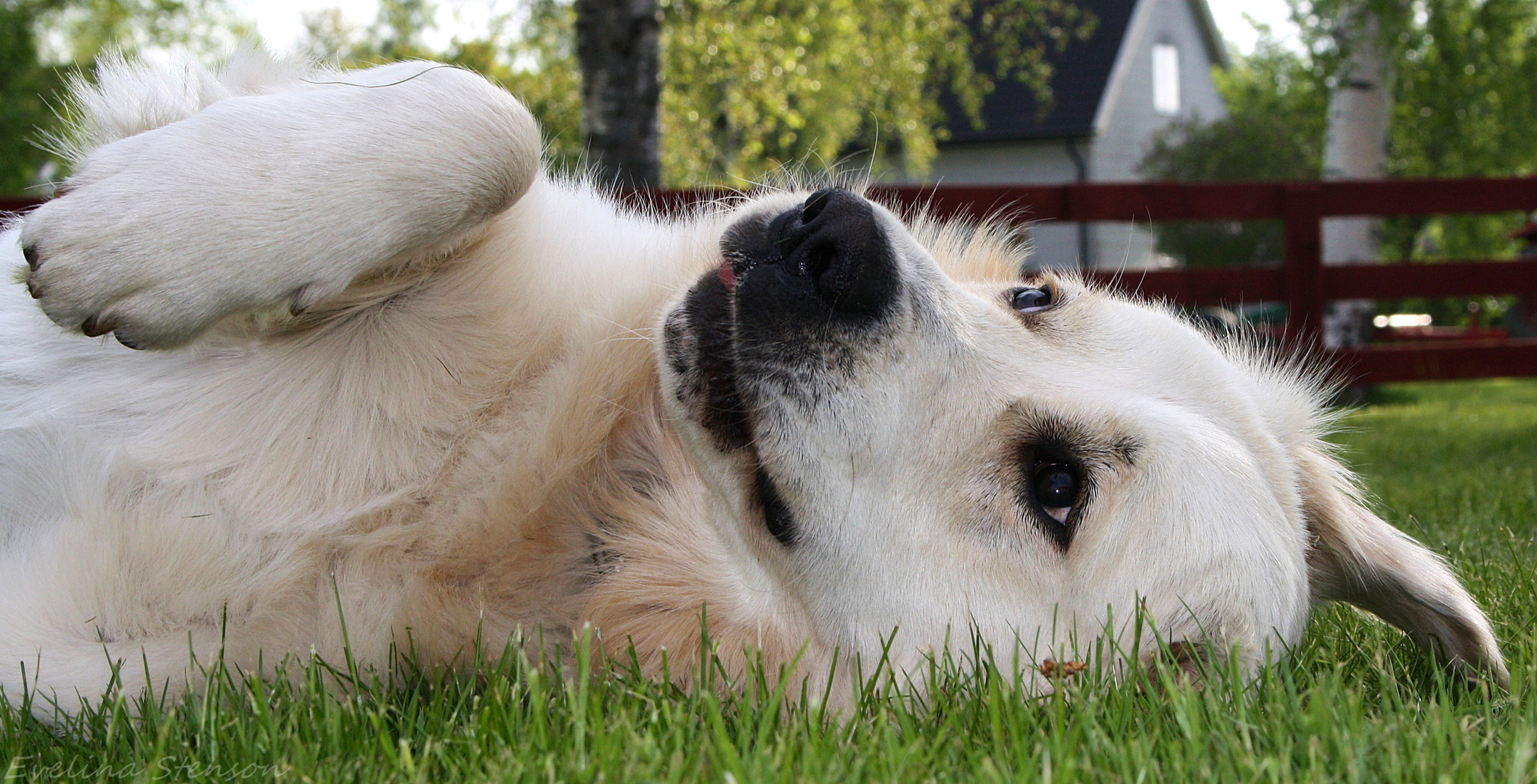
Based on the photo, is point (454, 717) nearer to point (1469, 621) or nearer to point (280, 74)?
point (280, 74)

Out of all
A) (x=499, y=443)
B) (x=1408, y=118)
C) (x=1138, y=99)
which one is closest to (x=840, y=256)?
(x=499, y=443)

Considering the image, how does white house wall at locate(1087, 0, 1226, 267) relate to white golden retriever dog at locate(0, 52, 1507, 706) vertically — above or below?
below

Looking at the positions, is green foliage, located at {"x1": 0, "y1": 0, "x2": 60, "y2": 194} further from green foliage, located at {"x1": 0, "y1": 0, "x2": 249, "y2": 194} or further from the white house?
the white house

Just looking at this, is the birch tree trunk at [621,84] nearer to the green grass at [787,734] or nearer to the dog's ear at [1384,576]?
the dog's ear at [1384,576]

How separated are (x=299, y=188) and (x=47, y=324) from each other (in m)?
0.82

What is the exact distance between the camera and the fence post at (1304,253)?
319 inches

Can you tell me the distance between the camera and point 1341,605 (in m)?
2.62

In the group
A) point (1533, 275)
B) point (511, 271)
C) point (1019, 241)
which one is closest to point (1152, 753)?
point (511, 271)

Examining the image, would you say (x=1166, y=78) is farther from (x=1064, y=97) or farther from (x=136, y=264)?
(x=136, y=264)

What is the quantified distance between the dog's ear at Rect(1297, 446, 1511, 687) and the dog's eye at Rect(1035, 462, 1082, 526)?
0.66 m

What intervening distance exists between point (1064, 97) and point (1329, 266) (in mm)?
17139

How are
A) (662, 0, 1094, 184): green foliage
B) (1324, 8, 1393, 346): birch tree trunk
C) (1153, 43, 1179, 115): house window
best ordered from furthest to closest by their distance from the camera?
(1153, 43, 1179, 115): house window → (662, 0, 1094, 184): green foliage → (1324, 8, 1393, 346): birch tree trunk

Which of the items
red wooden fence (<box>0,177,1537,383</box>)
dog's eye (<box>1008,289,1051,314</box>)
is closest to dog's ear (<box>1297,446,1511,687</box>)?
dog's eye (<box>1008,289,1051,314</box>)

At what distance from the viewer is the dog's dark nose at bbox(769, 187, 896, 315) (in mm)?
1874
